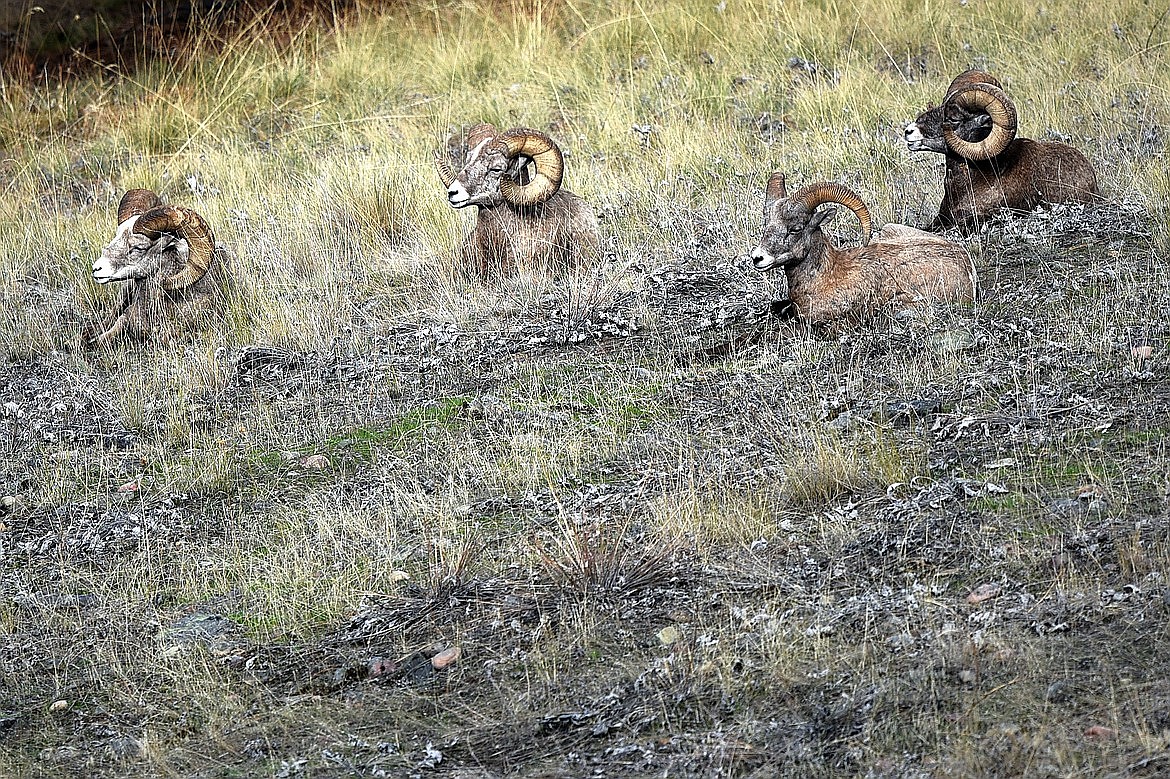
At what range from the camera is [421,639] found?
4668 millimetres

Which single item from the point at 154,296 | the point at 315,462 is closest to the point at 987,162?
the point at 315,462

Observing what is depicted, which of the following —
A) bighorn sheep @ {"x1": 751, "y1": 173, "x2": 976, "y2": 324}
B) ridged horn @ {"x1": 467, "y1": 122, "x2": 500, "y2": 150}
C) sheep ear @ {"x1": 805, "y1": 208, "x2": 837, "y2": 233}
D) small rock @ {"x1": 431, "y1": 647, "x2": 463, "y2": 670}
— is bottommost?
small rock @ {"x1": 431, "y1": 647, "x2": 463, "y2": 670}

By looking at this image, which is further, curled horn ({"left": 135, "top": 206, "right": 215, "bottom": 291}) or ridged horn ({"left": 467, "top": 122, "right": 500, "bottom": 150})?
ridged horn ({"left": 467, "top": 122, "right": 500, "bottom": 150})

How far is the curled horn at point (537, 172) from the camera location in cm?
833

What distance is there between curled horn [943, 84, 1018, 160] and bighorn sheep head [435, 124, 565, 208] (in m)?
2.49

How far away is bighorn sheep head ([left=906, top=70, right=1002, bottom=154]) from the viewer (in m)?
8.04

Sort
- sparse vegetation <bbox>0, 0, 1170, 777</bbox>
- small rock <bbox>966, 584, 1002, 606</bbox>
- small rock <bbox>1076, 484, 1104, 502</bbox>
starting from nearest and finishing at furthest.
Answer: sparse vegetation <bbox>0, 0, 1170, 777</bbox>, small rock <bbox>966, 584, 1002, 606</bbox>, small rock <bbox>1076, 484, 1104, 502</bbox>

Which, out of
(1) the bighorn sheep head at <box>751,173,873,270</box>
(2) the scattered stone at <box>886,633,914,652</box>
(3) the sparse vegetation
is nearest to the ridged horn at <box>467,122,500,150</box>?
(3) the sparse vegetation

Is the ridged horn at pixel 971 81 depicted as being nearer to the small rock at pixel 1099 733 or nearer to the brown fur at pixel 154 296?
the brown fur at pixel 154 296

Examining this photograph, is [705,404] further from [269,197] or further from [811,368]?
[269,197]

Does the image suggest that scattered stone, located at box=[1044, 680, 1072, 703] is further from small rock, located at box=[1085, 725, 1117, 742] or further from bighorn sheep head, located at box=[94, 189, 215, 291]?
bighorn sheep head, located at box=[94, 189, 215, 291]

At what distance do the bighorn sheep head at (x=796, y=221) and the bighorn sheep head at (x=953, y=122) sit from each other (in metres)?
1.52

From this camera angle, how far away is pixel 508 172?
8.38 meters

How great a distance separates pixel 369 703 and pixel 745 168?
665cm
